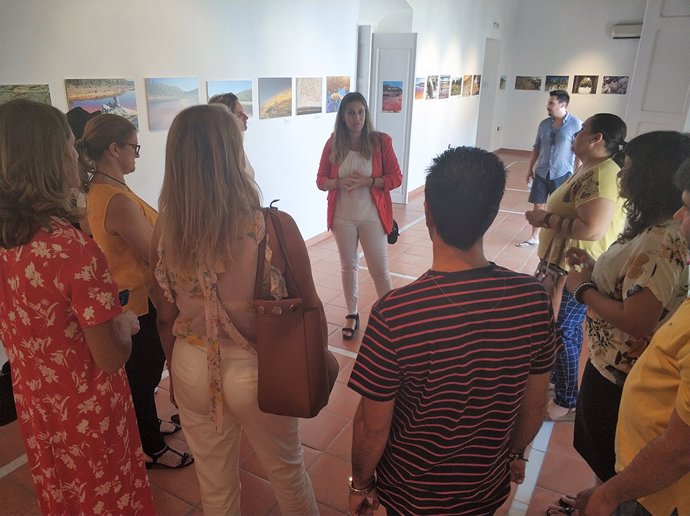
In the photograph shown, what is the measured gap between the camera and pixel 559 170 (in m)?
5.98

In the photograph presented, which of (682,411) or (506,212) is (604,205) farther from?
(506,212)

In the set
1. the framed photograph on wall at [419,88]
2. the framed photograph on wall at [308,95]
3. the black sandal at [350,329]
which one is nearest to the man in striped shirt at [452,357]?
the black sandal at [350,329]

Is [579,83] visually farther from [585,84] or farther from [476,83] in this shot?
[476,83]

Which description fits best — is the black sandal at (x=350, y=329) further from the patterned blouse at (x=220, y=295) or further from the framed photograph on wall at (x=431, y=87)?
the framed photograph on wall at (x=431, y=87)

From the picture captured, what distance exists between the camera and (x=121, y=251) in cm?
203

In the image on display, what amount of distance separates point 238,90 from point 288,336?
3.65 metres

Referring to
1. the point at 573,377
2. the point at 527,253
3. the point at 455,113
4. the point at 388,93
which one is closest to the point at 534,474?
the point at 573,377

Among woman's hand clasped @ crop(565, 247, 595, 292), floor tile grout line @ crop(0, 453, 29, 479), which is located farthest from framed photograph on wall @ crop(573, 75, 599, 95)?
floor tile grout line @ crop(0, 453, 29, 479)

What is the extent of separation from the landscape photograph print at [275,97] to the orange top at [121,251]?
3102 millimetres

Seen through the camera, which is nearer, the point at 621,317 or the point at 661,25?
the point at 621,317

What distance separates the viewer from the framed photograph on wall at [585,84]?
489 inches

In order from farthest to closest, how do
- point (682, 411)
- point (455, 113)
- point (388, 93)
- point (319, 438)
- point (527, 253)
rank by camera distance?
point (455, 113) → point (388, 93) → point (527, 253) → point (319, 438) → point (682, 411)

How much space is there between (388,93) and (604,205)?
5.81m

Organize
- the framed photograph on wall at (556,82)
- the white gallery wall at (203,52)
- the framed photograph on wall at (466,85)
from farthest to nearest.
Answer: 1. the framed photograph on wall at (556,82)
2. the framed photograph on wall at (466,85)
3. the white gallery wall at (203,52)
